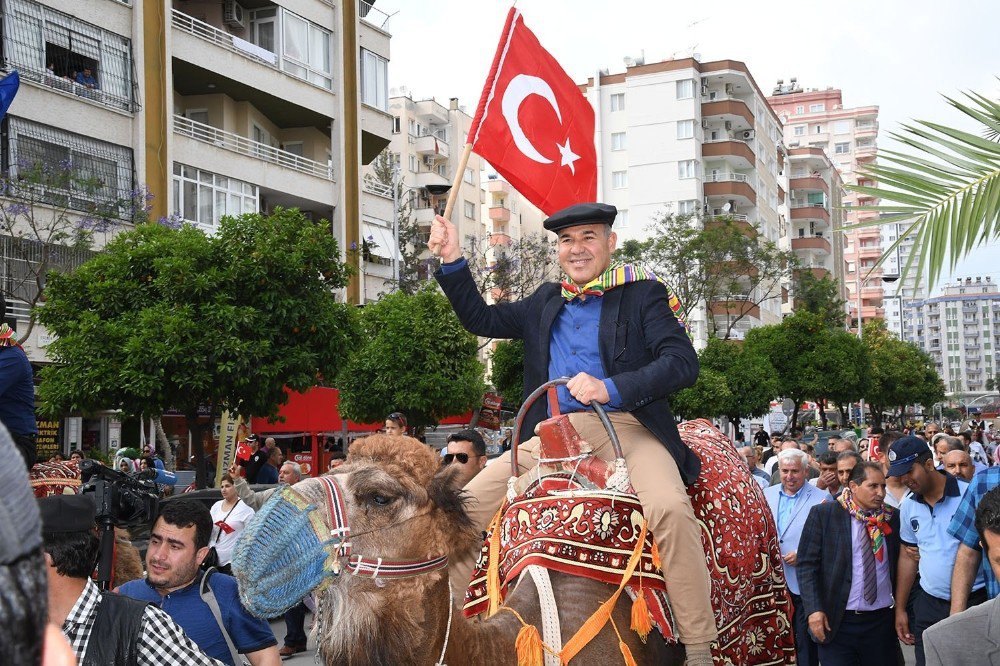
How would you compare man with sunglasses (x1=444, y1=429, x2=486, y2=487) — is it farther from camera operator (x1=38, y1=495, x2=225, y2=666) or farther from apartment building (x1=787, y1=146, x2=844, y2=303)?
apartment building (x1=787, y1=146, x2=844, y2=303)

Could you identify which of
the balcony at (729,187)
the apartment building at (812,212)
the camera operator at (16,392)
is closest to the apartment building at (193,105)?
the camera operator at (16,392)

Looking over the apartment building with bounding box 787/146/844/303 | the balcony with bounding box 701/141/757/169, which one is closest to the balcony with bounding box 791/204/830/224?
the apartment building with bounding box 787/146/844/303

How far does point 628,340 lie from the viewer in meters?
5.12

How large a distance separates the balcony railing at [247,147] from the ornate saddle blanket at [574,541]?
26.1 meters

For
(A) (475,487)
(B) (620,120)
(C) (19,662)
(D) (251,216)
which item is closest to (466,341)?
(D) (251,216)

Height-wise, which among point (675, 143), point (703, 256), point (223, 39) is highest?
point (675, 143)

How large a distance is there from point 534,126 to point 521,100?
228 millimetres

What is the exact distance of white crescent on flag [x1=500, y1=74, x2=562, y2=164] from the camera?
7.28m

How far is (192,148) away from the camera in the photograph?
2892cm

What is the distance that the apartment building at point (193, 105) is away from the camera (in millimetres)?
24641

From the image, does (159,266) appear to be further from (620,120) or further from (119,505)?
(620,120)

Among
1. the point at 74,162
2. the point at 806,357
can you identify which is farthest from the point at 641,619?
the point at 806,357

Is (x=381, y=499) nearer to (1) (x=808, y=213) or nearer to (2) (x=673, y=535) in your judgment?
(2) (x=673, y=535)

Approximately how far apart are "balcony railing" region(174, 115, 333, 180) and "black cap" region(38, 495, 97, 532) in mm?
26397
